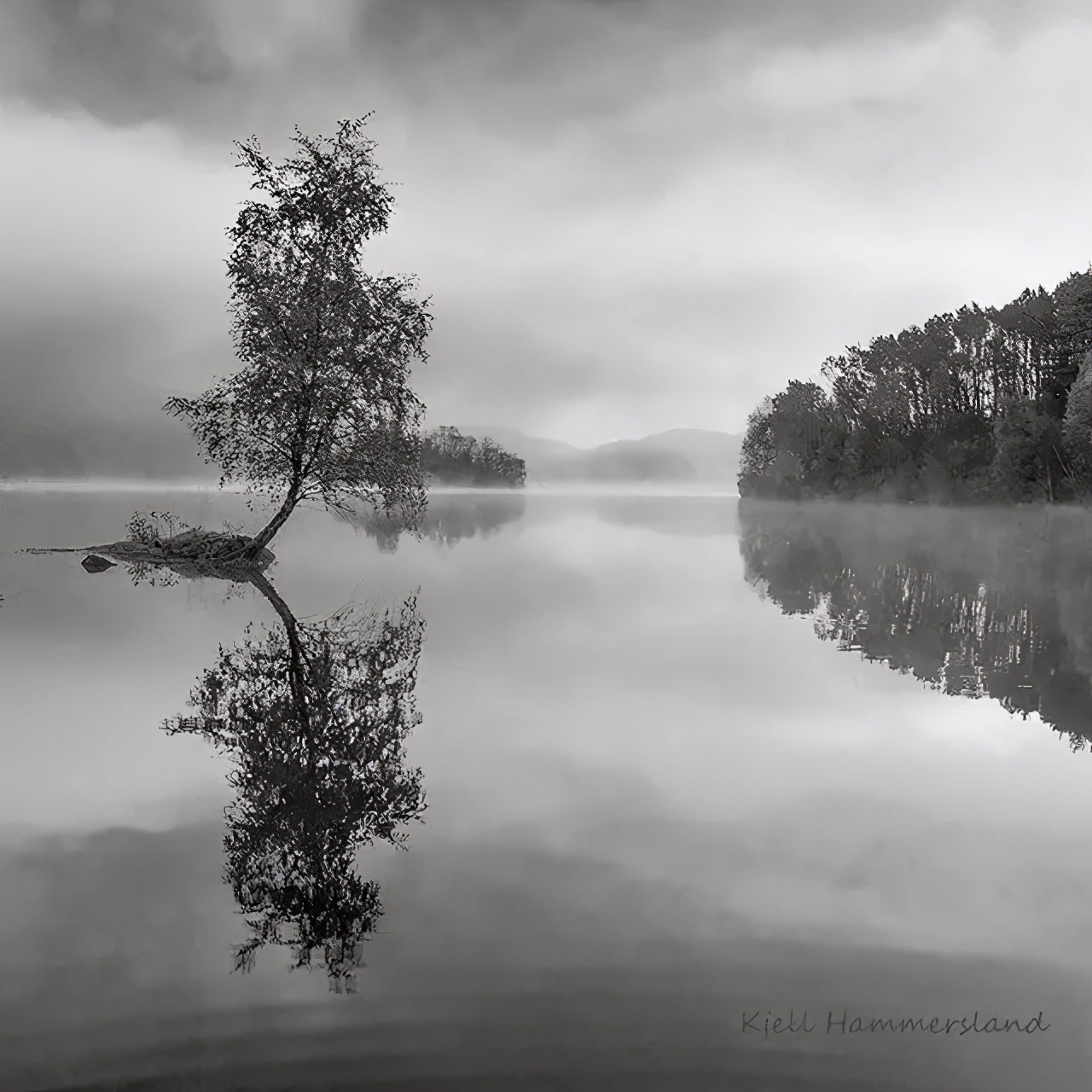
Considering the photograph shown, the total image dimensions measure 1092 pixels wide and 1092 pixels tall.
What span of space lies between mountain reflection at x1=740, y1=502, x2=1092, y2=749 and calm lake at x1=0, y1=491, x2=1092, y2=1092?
0.17 meters

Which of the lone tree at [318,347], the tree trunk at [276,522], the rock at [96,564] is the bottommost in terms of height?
the rock at [96,564]

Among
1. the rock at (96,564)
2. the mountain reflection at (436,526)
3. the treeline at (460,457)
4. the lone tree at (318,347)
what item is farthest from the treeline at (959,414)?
the treeline at (460,457)

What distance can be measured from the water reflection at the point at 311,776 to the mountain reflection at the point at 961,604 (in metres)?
6.29

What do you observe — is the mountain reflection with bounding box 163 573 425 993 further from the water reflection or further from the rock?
the rock

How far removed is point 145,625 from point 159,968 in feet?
39.7

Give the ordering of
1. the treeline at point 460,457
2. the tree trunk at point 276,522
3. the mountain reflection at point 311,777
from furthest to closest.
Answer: the treeline at point 460,457 < the tree trunk at point 276,522 < the mountain reflection at point 311,777

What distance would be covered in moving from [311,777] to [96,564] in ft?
70.6

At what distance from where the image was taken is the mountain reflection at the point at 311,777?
4980mm

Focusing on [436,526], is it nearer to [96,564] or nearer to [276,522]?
[276,522]

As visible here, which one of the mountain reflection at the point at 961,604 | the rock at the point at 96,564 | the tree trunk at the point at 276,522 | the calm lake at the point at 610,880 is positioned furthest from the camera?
the tree trunk at the point at 276,522

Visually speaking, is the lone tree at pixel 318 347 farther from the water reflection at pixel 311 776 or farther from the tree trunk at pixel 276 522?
the water reflection at pixel 311 776

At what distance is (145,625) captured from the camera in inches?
618

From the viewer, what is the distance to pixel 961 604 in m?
19.0

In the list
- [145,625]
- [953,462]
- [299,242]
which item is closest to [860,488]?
[953,462]
